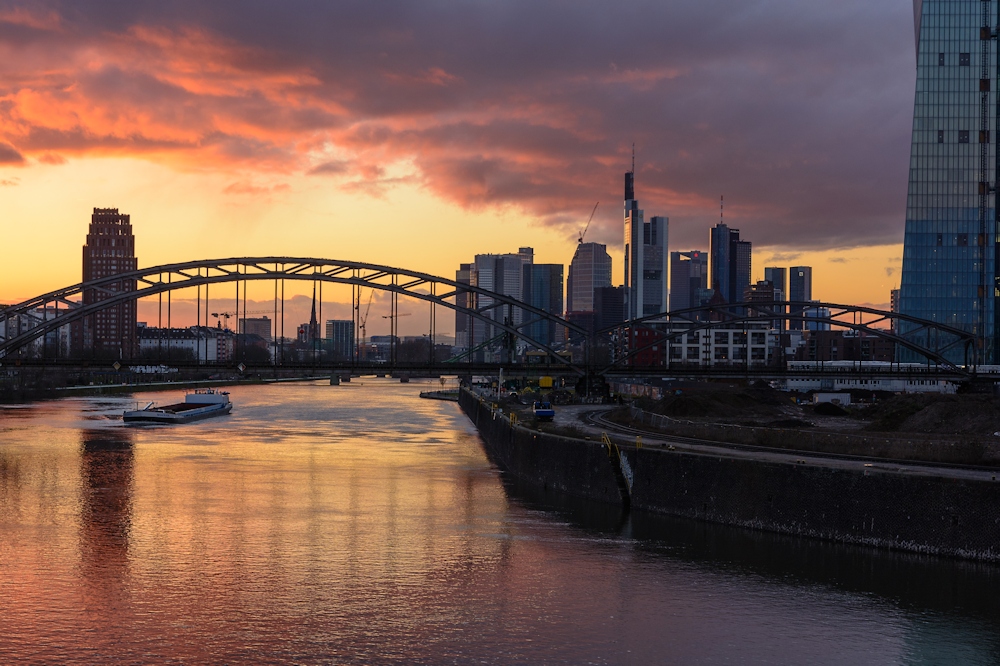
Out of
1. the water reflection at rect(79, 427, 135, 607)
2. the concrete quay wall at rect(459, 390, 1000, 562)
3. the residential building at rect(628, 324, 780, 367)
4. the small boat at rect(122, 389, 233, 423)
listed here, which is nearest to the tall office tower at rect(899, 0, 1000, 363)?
the residential building at rect(628, 324, 780, 367)

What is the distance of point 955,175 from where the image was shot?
5300 inches

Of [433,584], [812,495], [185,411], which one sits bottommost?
[185,411]

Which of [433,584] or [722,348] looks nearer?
[433,584]

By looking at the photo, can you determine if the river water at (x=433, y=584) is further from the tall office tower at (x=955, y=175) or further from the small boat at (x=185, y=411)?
the tall office tower at (x=955, y=175)

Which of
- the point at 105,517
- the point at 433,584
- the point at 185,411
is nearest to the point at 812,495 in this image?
the point at 433,584

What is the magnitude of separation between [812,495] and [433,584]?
15.7 metres

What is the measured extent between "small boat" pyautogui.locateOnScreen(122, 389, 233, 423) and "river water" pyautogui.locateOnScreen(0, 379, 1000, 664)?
50.3 meters

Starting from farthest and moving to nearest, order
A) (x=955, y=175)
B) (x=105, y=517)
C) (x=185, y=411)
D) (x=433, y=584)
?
(x=955, y=175), (x=185, y=411), (x=105, y=517), (x=433, y=584)

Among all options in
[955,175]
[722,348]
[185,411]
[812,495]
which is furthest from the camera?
[722,348]

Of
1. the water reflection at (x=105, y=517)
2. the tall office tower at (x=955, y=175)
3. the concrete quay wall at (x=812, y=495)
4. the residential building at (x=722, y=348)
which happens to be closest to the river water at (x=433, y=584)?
the water reflection at (x=105, y=517)

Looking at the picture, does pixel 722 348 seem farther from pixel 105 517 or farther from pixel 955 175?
pixel 105 517

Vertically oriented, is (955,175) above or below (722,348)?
above

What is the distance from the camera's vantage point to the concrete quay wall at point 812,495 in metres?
35.6

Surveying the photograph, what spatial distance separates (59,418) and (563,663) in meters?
94.0
